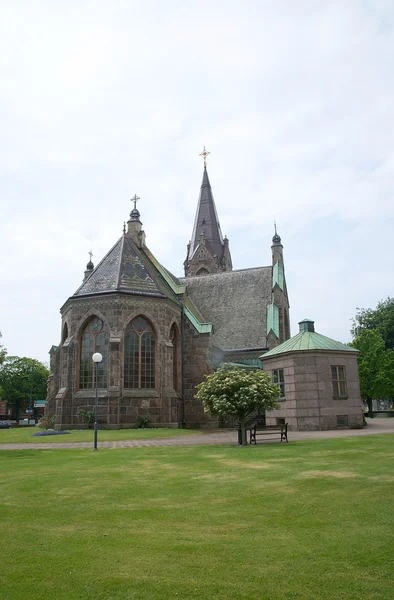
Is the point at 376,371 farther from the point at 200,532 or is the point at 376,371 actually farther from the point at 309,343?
the point at 200,532

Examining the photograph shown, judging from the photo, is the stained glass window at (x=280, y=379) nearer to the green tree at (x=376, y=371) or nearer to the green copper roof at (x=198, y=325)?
the green copper roof at (x=198, y=325)

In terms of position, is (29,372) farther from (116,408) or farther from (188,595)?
(188,595)

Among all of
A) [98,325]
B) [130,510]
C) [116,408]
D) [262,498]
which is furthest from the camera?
[98,325]

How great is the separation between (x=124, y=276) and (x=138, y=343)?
4674 mm

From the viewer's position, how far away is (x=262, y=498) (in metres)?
8.64

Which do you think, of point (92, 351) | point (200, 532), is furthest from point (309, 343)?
point (200, 532)

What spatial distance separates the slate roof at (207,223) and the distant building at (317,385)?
33.3 m

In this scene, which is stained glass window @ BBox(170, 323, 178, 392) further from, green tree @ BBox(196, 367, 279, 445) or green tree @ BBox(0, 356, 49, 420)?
green tree @ BBox(0, 356, 49, 420)

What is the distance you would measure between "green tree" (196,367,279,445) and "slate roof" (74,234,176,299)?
13.1 metres

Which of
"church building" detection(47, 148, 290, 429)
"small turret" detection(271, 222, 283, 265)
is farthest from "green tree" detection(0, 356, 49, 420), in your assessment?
"small turret" detection(271, 222, 283, 265)

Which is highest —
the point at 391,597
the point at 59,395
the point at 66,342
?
the point at 66,342

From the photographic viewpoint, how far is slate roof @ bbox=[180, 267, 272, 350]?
4059 centimetres

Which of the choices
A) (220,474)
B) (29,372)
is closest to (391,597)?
(220,474)

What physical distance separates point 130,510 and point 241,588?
3502 mm
